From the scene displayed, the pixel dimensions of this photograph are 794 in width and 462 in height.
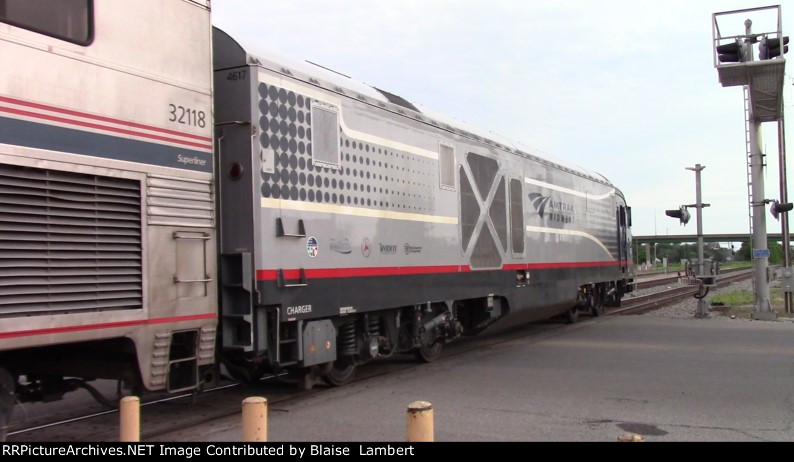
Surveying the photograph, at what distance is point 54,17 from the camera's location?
5133 mm

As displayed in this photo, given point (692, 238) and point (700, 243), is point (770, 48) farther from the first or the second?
point (692, 238)

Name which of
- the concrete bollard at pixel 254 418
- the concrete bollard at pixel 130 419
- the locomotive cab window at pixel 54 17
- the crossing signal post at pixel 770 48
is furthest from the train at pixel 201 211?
Answer: the crossing signal post at pixel 770 48

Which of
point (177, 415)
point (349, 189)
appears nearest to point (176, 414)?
point (177, 415)

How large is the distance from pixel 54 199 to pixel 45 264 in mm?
478

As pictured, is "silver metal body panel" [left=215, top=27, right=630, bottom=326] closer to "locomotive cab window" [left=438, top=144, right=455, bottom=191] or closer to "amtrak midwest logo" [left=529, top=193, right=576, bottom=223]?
"locomotive cab window" [left=438, top=144, right=455, bottom=191]

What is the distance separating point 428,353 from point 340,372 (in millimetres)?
2277

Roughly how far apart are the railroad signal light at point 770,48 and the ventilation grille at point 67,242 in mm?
16779

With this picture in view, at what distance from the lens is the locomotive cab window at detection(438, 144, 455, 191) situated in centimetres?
1009

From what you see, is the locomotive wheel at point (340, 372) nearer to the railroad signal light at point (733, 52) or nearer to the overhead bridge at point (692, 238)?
the railroad signal light at point (733, 52)

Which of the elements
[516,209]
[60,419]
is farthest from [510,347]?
[60,419]

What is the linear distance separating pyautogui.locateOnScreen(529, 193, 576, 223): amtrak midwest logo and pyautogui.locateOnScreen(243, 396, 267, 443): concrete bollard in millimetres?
9397

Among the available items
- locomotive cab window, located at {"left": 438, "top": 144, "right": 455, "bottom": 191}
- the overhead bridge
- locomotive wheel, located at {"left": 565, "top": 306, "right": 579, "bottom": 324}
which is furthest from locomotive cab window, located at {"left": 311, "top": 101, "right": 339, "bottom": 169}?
the overhead bridge
